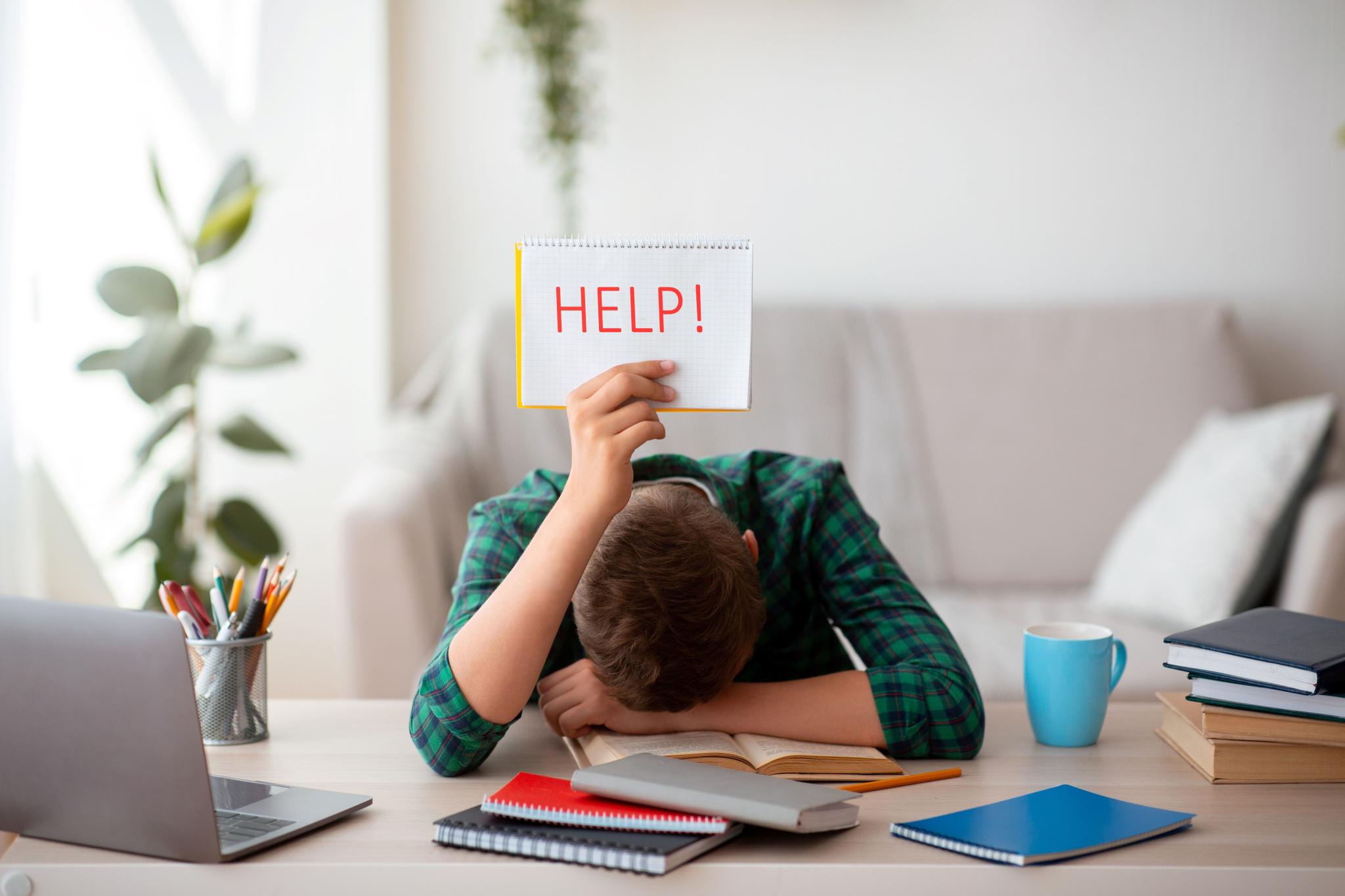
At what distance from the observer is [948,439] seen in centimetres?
243

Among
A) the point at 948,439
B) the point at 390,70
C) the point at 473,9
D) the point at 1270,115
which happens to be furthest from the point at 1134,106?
the point at 390,70

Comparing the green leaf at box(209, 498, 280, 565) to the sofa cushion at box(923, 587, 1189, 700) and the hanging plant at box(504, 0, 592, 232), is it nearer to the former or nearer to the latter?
the hanging plant at box(504, 0, 592, 232)

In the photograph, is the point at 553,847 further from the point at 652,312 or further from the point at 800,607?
the point at 800,607

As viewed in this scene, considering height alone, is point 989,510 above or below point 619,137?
below

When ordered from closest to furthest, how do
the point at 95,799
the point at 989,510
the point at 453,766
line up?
1. the point at 95,799
2. the point at 453,766
3. the point at 989,510

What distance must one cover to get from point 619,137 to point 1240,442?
1.47 meters

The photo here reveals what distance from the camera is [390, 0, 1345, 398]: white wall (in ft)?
8.69

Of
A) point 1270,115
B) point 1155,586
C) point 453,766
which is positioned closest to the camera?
point 453,766

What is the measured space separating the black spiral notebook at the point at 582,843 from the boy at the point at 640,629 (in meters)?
0.15

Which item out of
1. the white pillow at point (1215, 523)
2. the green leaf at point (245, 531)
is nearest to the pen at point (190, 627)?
the green leaf at point (245, 531)

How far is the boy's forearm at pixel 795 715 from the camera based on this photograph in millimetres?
987

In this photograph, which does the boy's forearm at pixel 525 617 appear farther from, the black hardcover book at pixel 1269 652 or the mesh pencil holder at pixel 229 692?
the black hardcover book at pixel 1269 652

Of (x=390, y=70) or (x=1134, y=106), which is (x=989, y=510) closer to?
(x=1134, y=106)

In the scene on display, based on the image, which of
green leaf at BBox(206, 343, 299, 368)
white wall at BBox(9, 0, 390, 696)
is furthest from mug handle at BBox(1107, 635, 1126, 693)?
white wall at BBox(9, 0, 390, 696)
